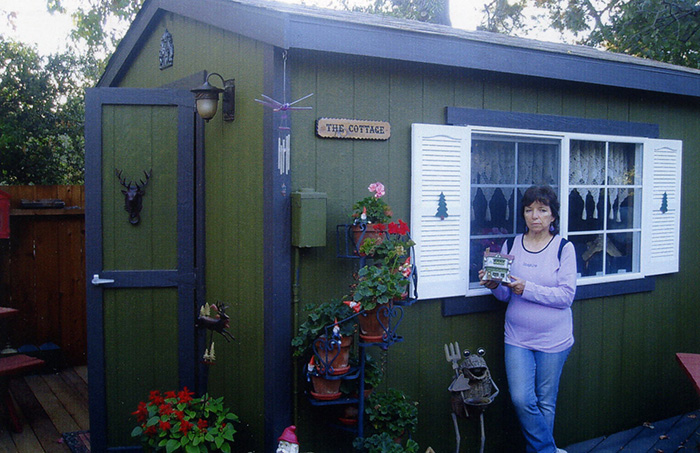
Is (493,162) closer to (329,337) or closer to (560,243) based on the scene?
A: (560,243)

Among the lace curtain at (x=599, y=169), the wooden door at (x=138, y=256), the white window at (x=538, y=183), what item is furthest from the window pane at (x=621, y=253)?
the wooden door at (x=138, y=256)

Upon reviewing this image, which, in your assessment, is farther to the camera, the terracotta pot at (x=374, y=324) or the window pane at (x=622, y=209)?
the window pane at (x=622, y=209)

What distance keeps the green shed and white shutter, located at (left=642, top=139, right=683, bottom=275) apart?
0.05 feet

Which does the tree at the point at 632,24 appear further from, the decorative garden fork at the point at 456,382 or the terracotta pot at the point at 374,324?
the terracotta pot at the point at 374,324

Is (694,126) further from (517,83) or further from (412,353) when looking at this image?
(412,353)

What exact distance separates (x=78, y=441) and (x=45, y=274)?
2.12 metres

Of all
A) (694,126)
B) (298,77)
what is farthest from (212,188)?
(694,126)

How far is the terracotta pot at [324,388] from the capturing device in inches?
119

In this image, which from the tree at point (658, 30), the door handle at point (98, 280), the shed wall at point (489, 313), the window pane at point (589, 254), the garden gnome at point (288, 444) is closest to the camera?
the garden gnome at point (288, 444)

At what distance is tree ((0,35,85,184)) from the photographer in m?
6.63

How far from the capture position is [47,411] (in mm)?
4730

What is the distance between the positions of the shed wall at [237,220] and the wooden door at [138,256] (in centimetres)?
14


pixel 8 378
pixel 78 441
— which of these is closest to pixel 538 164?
pixel 78 441

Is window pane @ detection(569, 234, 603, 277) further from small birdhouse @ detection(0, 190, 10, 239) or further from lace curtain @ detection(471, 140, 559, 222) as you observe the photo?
small birdhouse @ detection(0, 190, 10, 239)
